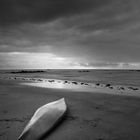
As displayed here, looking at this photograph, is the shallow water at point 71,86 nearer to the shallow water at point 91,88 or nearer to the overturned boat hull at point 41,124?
the shallow water at point 91,88

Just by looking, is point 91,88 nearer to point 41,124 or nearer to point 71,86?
point 71,86

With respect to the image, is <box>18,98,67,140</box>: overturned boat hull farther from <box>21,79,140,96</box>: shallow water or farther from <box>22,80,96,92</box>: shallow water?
<box>22,80,96,92</box>: shallow water

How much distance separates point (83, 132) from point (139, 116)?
7.31 feet

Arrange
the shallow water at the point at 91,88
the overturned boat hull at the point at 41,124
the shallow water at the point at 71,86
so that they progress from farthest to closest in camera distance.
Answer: the shallow water at the point at 71,86 → the shallow water at the point at 91,88 → the overturned boat hull at the point at 41,124

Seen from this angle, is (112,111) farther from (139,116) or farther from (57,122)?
(57,122)

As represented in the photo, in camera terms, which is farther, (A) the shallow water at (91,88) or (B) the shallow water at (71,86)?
(B) the shallow water at (71,86)

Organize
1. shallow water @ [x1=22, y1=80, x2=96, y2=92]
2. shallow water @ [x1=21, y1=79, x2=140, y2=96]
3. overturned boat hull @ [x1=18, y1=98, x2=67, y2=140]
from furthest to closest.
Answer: shallow water @ [x1=22, y1=80, x2=96, y2=92], shallow water @ [x1=21, y1=79, x2=140, y2=96], overturned boat hull @ [x1=18, y1=98, x2=67, y2=140]

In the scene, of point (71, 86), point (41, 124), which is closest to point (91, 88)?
point (71, 86)

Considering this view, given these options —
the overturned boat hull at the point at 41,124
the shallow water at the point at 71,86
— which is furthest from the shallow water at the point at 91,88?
the overturned boat hull at the point at 41,124

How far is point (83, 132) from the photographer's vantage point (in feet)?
10.8

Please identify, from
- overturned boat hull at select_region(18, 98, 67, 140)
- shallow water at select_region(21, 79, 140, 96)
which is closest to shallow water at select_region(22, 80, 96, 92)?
shallow water at select_region(21, 79, 140, 96)

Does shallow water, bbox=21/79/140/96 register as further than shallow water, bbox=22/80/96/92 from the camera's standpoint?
No

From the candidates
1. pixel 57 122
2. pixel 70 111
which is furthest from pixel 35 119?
pixel 70 111

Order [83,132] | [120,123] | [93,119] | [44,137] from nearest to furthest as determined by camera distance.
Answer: [44,137], [83,132], [120,123], [93,119]
